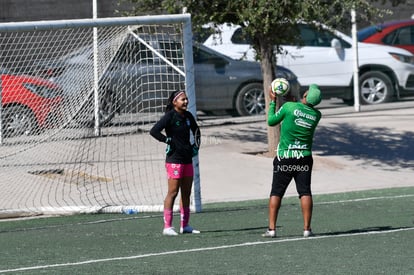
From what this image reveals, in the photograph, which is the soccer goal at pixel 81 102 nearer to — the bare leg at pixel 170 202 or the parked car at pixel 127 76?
the parked car at pixel 127 76

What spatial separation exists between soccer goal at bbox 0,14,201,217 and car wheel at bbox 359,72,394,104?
8.46m

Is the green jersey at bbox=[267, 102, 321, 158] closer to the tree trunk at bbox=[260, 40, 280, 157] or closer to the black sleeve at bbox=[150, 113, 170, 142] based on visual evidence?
the black sleeve at bbox=[150, 113, 170, 142]

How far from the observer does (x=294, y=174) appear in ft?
38.6

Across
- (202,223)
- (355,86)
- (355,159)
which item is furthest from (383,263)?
(355,86)

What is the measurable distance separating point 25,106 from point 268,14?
453cm

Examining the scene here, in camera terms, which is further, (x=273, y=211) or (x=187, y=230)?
(x=187, y=230)

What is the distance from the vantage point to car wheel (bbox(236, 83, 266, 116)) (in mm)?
22281

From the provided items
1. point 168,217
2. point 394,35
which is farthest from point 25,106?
point 394,35

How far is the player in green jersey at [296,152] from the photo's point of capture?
11.7 m

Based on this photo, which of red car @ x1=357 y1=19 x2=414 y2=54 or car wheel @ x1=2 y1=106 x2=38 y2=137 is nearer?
car wheel @ x1=2 y1=106 x2=38 y2=137

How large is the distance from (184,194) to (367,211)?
121 inches

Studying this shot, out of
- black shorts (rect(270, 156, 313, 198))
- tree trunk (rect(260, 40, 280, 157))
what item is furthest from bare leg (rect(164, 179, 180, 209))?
tree trunk (rect(260, 40, 280, 157))

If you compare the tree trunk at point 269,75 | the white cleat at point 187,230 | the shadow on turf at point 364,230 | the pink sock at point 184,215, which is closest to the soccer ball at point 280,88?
the shadow on turf at point 364,230

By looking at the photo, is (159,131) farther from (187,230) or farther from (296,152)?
(296,152)
